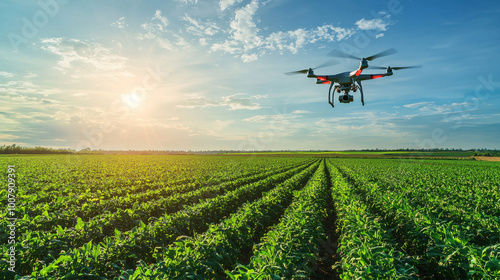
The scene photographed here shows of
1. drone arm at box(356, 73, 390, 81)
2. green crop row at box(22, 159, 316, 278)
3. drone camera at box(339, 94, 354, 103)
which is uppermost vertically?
drone arm at box(356, 73, 390, 81)

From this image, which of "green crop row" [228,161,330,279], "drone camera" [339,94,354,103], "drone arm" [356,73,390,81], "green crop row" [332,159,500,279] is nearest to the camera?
"green crop row" [228,161,330,279]

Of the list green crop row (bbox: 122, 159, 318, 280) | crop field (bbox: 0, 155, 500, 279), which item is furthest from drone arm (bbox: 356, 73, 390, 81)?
green crop row (bbox: 122, 159, 318, 280)

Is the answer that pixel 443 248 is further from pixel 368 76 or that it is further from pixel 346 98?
pixel 368 76

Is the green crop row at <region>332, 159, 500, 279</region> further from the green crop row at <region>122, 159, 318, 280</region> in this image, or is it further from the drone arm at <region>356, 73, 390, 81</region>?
the drone arm at <region>356, 73, 390, 81</region>

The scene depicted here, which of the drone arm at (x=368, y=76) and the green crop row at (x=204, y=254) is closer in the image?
the green crop row at (x=204, y=254)

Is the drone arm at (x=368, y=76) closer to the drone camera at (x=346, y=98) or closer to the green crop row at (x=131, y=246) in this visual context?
the drone camera at (x=346, y=98)

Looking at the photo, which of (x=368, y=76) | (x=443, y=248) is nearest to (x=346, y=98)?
(x=368, y=76)

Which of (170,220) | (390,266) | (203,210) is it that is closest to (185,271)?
(390,266)

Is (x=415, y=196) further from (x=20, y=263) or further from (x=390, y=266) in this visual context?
(x=20, y=263)

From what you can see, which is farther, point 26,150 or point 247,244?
point 26,150

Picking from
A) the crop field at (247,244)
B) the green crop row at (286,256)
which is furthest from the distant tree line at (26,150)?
the green crop row at (286,256)

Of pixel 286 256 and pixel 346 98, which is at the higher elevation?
pixel 346 98
